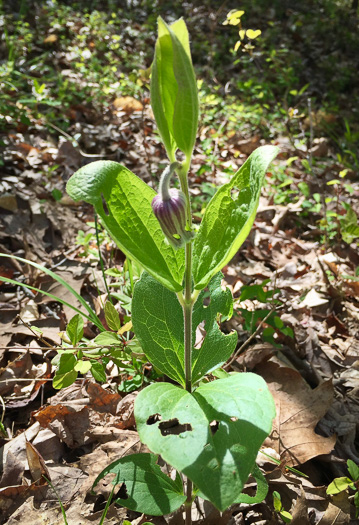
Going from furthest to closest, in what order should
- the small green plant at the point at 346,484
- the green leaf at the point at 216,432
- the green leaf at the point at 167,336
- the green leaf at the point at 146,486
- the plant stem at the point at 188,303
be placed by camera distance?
the small green plant at the point at 346,484 → the green leaf at the point at 167,336 → the green leaf at the point at 146,486 → the plant stem at the point at 188,303 → the green leaf at the point at 216,432

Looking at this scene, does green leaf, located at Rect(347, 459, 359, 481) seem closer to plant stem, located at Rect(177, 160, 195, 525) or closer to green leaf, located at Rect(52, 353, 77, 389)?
plant stem, located at Rect(177, 160, 195, 525)

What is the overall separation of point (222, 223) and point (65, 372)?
0.88 meters

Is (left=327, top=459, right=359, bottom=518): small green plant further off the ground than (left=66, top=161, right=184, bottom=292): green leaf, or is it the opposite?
(left=66, top=161, right=184, bottom=292): green leaf

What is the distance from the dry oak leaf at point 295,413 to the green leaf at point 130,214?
0.98m

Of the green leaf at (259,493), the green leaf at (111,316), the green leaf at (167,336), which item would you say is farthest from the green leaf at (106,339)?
the green leaf at (259,493)

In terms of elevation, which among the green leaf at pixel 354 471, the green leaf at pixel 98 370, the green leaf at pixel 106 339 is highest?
the green leaf at pixel 106 339

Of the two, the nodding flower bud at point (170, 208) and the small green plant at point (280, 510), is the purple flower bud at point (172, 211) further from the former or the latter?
the small green plant at point (280, 510)

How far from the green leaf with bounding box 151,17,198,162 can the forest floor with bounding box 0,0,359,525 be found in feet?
3.30

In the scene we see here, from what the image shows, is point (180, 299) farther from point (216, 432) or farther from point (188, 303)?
point (216, 432)

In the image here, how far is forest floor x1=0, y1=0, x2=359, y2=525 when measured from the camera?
1.65 meters

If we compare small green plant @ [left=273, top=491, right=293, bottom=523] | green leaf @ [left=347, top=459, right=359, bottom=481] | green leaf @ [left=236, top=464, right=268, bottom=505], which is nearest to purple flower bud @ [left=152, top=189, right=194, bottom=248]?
green leaf @ [left=236, top=464, right=268, bottom=505]

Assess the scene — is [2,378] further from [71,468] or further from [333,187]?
[333,187]

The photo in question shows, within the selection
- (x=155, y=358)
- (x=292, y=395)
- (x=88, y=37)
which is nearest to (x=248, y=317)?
(x=292, y=395)

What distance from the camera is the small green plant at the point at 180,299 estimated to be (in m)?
1.00
